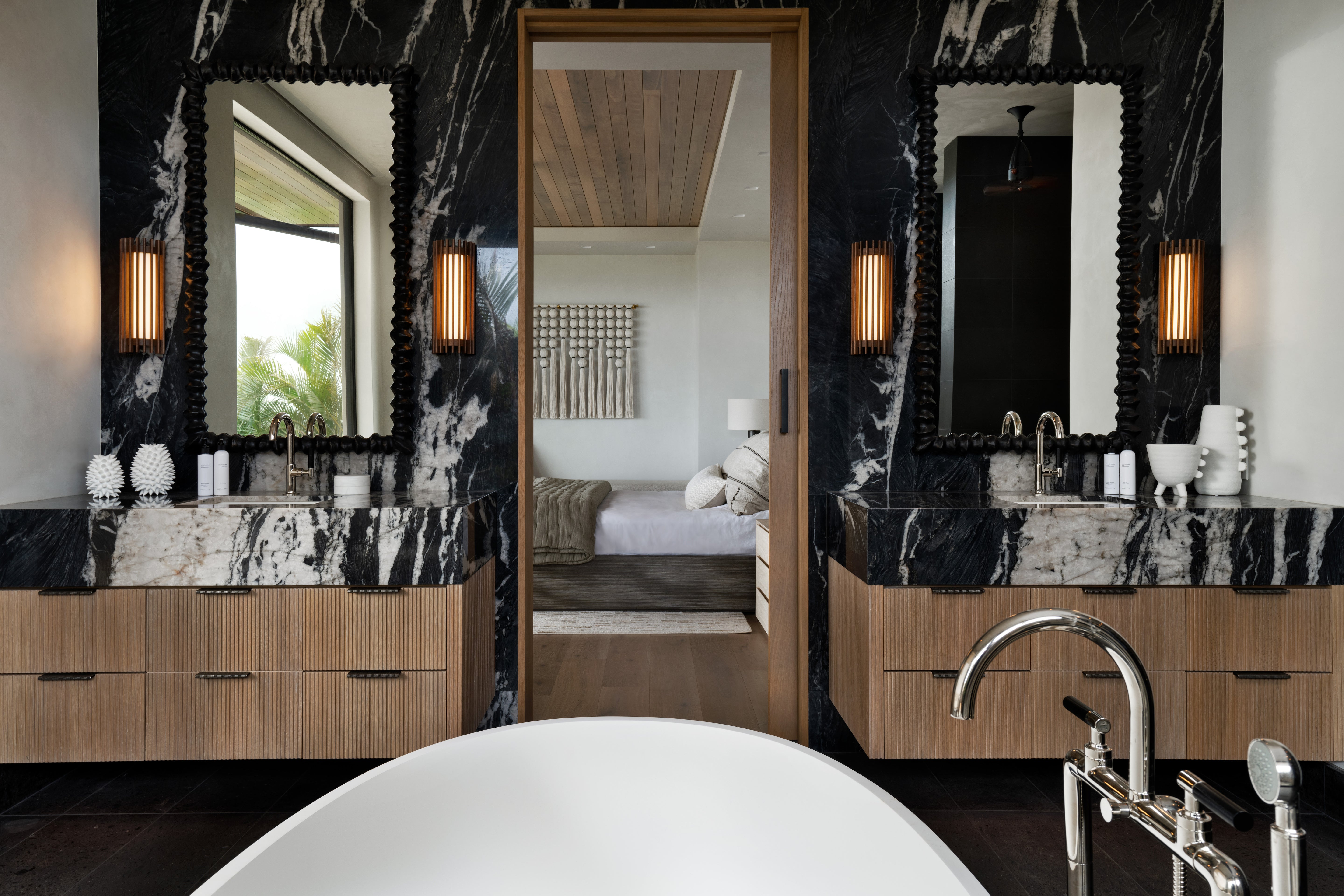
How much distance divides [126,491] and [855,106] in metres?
2.74

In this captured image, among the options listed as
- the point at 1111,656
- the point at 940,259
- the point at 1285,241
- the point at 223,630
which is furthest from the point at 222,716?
the point at 1285,241

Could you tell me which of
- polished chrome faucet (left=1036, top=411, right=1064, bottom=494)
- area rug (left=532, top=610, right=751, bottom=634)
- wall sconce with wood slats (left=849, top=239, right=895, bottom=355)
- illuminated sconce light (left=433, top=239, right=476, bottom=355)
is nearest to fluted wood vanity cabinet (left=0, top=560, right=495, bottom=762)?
illuminated sconce light (left=433, top=239, right=476, bottom=355)

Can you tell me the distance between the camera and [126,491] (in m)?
2.68

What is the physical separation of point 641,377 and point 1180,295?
494 cm

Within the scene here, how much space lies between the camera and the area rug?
4211 mm

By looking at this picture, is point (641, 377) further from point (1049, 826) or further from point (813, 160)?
point (1049, 826)

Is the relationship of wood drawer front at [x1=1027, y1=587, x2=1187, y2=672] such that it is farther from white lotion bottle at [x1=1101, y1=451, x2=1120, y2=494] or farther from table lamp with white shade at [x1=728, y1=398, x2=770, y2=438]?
table lamp with white shade at [x1=728, y1=398, x2=770, y2=438]

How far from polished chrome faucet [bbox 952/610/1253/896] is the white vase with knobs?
2035 millimetres

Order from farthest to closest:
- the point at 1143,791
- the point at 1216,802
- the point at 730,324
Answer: the point at 730,324
the point at 1143,791
the point at 1216,802

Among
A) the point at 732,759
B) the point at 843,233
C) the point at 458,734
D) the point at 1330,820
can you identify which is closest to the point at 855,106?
the point at 843,233

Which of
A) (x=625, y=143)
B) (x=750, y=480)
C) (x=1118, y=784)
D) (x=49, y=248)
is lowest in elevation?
(x=1118, y=784)

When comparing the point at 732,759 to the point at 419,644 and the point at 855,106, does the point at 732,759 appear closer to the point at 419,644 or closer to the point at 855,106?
the point at 419,644

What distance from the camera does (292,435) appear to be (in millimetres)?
2734

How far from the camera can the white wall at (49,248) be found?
237 centimetres
